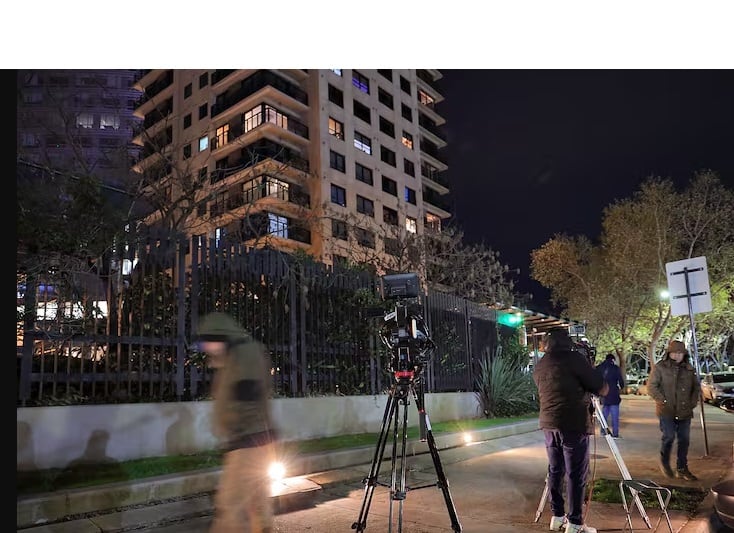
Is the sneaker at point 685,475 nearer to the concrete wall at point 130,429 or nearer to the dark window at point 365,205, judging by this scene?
the concrete wall at point 130,429

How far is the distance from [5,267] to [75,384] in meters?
2.66

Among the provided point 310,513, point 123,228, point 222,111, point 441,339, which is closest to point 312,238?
point 222,111

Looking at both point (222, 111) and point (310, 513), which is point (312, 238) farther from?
point (310, 513)

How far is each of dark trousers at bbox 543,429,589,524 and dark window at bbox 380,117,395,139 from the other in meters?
38.5

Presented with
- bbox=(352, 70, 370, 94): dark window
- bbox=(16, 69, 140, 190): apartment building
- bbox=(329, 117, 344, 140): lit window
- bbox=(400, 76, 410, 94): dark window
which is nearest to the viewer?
bbox=(16, 69, 140, 190): apartment building

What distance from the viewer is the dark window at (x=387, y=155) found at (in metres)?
41.0

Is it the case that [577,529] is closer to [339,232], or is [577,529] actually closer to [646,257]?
[339,232]

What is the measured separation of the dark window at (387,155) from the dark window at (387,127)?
127cm

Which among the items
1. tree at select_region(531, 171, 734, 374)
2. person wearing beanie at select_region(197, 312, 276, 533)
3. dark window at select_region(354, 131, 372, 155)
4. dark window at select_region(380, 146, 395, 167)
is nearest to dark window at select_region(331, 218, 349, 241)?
person wearing beanie at select_region(197, 312, 276, 533)

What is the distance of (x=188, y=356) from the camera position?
7082 millimetres

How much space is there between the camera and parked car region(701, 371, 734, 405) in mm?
19078

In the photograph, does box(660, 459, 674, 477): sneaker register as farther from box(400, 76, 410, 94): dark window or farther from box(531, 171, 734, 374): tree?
box(400, 76, 410, 94): dark window

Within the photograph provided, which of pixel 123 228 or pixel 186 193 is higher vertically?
pixel 186 193

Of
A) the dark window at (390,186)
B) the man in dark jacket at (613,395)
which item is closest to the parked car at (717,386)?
the man in dark jacket at (613,395)
